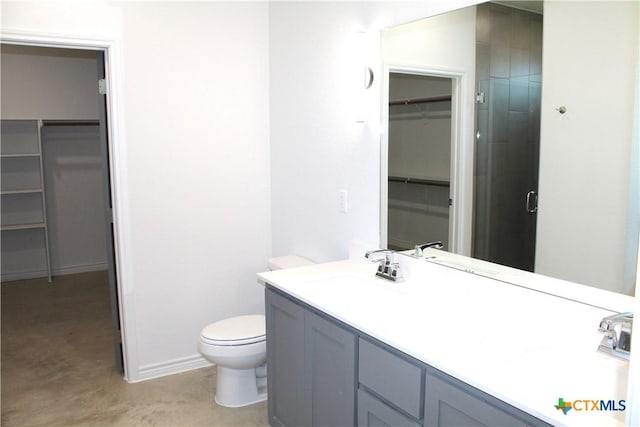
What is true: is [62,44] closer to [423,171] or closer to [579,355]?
[423,171]

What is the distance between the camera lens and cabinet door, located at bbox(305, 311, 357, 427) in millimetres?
1963

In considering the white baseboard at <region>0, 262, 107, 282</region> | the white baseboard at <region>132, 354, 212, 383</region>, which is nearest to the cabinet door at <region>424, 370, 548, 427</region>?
the white baseboard at <region>132, 354, 212, 383</region>

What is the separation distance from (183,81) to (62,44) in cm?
69

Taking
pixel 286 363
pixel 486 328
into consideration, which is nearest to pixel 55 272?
pixel 286 363

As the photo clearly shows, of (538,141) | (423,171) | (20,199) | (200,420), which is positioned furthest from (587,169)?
(20,199)

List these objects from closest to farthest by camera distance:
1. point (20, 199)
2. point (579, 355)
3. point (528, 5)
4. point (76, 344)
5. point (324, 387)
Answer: point (579, 355) → point (528, 5) → point (324, 387) → point (76, 344) → point (20, 199)

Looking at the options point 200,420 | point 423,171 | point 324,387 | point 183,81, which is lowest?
point 200,420

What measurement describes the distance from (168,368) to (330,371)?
1710 mm

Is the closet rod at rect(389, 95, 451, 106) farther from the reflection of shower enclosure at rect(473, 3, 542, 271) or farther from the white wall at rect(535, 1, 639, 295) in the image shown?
the white wall at rect(535, 1, 639, 295)

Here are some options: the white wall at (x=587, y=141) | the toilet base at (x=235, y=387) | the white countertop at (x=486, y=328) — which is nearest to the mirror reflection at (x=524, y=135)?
the white wall at (x=587, y=141)

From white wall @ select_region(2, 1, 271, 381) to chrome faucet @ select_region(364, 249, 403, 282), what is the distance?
1317 millimetres

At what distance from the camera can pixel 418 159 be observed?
2.47 meters

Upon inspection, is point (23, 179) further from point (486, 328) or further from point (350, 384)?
point (486, 328)

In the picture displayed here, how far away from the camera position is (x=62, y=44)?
2885mm
